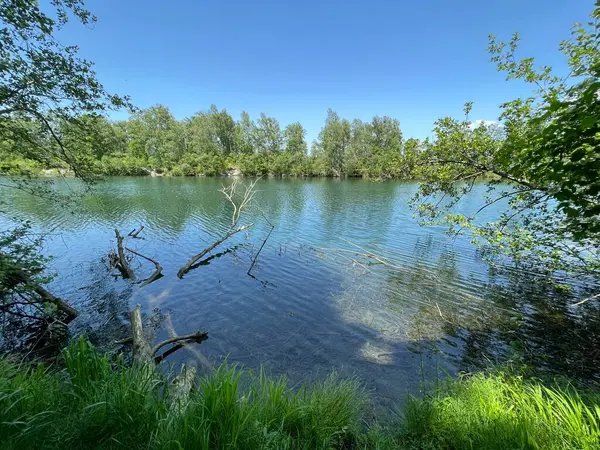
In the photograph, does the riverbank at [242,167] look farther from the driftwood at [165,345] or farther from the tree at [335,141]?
the driftwood at [165,345]

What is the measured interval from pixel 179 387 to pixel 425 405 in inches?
163

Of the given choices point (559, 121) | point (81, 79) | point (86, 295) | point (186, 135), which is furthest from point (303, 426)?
point (186, 135)

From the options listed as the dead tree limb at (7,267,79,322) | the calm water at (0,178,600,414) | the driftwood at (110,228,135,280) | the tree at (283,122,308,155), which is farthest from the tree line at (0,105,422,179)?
the dead tree limb at (7,267,79,322)

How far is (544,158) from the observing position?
415 cm

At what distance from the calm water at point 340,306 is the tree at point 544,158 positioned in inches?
96.9

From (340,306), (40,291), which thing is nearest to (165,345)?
(40,291)

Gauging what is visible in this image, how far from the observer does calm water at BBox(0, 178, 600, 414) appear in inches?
256

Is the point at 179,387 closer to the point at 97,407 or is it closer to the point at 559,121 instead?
the point at 97,407

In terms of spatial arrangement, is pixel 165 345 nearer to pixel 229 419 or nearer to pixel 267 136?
pixel 229 419

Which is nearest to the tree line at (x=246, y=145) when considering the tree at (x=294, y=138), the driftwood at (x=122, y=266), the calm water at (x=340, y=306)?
the tree at (x=294, y=138)

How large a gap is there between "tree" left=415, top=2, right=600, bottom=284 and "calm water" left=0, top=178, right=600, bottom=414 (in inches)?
96.9

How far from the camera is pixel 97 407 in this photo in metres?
2.64

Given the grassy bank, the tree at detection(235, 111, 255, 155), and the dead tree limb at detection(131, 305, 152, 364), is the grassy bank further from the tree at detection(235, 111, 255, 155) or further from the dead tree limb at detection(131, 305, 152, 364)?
the tree at detection(235, 111, 255, 155)

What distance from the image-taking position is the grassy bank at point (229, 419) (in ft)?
7.99
